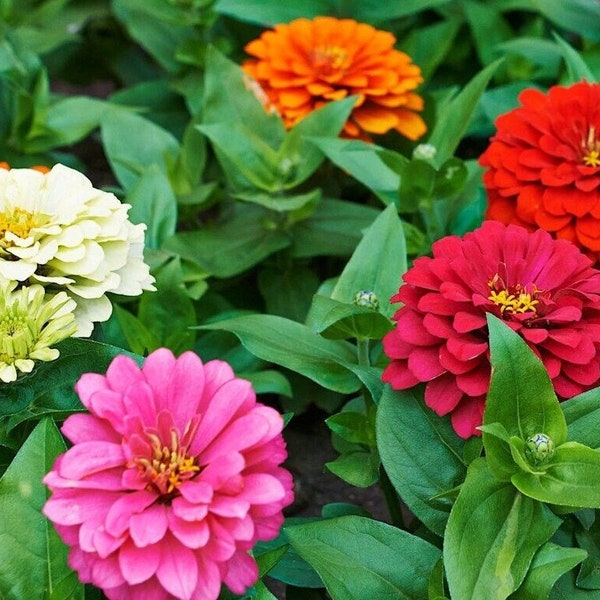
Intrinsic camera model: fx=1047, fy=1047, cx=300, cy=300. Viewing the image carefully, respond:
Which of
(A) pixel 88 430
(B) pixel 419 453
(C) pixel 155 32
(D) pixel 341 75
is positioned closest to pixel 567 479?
(B) pixel 419 453

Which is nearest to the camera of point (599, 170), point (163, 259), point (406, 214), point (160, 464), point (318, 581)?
point (160, 464)

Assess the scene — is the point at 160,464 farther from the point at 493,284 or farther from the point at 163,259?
the point at 163,259

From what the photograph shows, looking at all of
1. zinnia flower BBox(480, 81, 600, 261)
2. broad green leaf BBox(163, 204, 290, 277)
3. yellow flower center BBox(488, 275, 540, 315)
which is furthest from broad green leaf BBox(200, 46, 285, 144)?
yellow flower center BBox(488, 275, 540, 315)

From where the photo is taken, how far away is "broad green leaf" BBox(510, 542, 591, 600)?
0.78m

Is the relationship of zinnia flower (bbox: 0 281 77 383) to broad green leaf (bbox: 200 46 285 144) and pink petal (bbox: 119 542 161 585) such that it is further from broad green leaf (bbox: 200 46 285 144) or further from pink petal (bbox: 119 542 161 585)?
broad green leaf (bbox: 200 46 285 144)

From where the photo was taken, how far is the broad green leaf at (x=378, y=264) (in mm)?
1058

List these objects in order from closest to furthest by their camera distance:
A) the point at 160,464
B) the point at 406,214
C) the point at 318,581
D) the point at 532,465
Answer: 1. the point at 160,464
2. the point at 532,465
3. the point at 318,581
4. the point at 406,214

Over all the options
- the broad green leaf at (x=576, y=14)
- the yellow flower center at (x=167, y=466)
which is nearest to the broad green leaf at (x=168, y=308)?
the yellow flower center at (x=167, y=466)

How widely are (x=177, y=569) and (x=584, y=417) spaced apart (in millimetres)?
370

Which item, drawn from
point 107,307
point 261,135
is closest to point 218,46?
point 261,135

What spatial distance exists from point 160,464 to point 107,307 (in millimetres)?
224

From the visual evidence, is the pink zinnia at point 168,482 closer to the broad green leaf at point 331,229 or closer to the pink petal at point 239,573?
the pink petal at point 239,573

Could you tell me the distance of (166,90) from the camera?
1.74 metres

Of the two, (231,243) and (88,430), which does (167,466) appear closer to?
(88,430)
